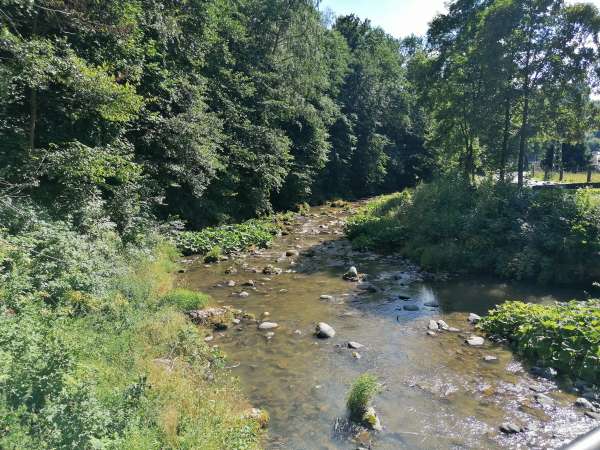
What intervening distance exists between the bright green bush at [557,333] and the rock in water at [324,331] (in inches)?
140

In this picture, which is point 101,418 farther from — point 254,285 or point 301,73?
point 301,73

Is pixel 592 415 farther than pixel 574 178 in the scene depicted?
No

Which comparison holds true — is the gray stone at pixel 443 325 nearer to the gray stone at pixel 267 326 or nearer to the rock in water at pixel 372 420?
the gray stone at pixel 267 326

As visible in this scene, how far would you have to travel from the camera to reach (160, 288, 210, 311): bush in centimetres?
980

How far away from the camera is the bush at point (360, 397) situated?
6.09m

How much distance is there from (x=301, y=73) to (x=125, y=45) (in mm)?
16011

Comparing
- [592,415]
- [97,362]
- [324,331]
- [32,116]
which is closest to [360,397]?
[324,331]

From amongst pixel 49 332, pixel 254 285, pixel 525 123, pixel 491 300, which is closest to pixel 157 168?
pixel 254 285

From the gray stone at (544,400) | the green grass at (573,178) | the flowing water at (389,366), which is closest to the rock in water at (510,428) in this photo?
the flowing water at (389,366)

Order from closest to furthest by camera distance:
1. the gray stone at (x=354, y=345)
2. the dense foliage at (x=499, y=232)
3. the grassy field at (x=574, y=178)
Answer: the gray stone at (x=354, y=345), the dense foliage at (x=499, y=232), the grassy field at (x=574, y=178)

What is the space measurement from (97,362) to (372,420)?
405cm

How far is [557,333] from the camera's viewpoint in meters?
7.91

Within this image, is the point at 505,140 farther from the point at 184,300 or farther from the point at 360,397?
the point at 360,397

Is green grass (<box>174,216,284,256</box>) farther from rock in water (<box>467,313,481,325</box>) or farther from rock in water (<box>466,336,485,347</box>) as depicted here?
rock in water (<box>466,336,485,347</box>)
